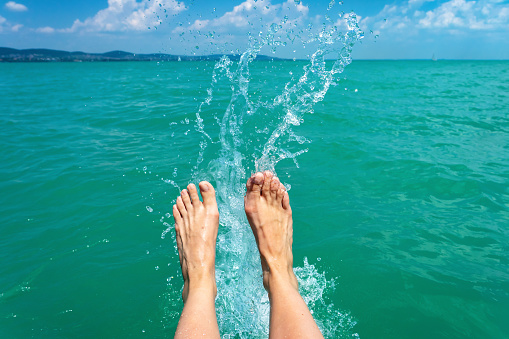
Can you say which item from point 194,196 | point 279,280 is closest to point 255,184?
point 194,196

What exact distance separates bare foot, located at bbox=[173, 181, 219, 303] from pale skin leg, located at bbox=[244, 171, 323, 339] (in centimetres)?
37

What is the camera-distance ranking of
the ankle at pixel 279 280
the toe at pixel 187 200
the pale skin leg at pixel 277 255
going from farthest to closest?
the toe at pixel 187 200 → the ankle at pixel 279 280 → the pale skin leg at pixel 277 255

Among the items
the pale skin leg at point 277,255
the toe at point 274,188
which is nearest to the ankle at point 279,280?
the pale skin leg at point 277,255

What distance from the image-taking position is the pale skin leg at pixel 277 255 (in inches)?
71.7

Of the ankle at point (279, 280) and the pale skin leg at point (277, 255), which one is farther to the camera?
the ankle at point (279, 280)

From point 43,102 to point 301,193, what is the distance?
1132cm

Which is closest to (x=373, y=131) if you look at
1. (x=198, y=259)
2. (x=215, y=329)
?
(x=198, y=259)

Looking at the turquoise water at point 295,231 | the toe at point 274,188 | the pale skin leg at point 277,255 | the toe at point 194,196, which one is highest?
the toe at point 274,188

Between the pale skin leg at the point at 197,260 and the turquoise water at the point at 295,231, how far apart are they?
0.34m

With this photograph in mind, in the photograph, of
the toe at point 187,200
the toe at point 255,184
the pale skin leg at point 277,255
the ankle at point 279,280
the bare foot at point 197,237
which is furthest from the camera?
the toe at point 187,200

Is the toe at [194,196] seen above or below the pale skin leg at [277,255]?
above

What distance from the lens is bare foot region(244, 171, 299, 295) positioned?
251cm

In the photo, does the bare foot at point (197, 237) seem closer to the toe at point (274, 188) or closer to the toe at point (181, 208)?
the toe at point (181, 208)

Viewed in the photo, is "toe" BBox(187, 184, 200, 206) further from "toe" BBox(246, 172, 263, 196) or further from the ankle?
the ankle
